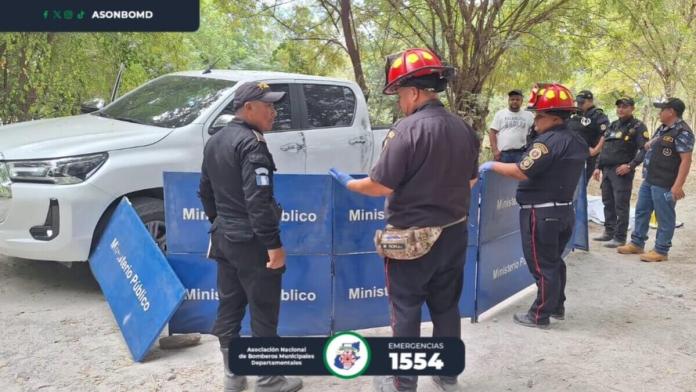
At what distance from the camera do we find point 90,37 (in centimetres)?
794

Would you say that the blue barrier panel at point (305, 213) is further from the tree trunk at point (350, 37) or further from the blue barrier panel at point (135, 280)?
the tree trunk at point (350, 37)

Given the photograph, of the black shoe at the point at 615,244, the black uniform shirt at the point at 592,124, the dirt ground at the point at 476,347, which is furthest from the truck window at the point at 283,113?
the black shoe at the point at 615,244

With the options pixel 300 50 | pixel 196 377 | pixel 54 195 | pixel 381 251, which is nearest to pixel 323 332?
pixel 196 377

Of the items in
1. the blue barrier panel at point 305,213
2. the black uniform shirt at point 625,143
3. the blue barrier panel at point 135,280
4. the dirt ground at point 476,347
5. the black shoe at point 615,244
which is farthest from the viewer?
the black shoe at point 615,244

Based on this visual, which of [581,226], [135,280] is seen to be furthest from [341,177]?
[581,226]

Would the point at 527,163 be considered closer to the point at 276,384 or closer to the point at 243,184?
the point at 243,184

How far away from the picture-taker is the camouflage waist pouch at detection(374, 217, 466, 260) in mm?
2922

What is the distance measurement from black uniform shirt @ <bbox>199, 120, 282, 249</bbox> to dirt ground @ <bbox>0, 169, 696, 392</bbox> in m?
0.96

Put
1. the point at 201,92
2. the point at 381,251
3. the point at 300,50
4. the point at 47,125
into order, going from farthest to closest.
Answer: the point at 300,50, the point at 201,92, the point at 47,125, the point at 381,251

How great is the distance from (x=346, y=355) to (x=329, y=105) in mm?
3559

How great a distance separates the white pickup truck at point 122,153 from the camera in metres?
4.21

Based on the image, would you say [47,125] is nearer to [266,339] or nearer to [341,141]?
[341,141]

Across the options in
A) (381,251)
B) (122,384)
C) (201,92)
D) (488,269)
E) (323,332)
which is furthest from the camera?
(201,92)

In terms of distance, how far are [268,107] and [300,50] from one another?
9471 millimetres
